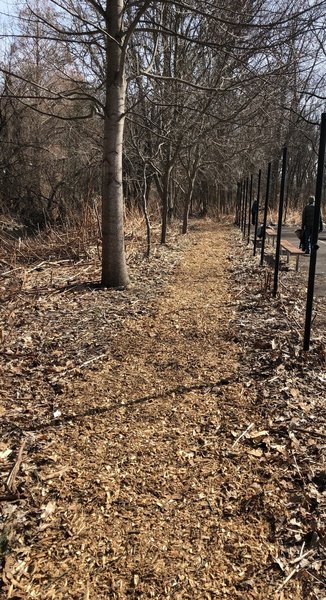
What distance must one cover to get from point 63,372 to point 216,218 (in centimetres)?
2321

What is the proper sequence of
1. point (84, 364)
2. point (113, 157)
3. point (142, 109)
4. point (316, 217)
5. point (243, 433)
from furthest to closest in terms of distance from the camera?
point (142, 109), point (113, 157), point (84, 364), point (316, 217), point (243, 433)

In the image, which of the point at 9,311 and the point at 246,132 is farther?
the point at 246,132

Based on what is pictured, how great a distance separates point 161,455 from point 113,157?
5078 mm

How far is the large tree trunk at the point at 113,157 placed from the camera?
6.74 m

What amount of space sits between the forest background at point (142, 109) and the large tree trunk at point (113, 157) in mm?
19

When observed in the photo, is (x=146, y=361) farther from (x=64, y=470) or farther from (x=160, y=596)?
(x=160, y=596)

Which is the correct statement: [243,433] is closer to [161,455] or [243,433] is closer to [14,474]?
[161,455]

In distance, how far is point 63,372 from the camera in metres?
4.30

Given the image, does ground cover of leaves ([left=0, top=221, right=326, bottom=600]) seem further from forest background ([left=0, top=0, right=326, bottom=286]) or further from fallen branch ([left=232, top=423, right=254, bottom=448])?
forest background ([left=0, top=0, right=326, bottom=286])

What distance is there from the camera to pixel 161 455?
3035 mm

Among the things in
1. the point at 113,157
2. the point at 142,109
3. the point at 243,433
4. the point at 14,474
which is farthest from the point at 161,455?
the point at 142,109

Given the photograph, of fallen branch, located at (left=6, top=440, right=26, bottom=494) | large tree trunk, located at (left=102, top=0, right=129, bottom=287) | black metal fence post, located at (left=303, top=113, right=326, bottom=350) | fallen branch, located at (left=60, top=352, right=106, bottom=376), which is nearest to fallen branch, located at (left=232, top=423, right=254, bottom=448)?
fallen branch, located at (left=6, top=440, right=26, bottom=494)

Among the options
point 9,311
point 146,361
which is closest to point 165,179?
point 9,311

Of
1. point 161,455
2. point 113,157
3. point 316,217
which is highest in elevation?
point 113,157
